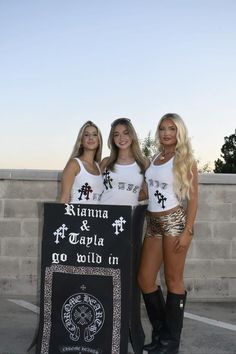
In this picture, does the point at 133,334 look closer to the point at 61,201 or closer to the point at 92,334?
the point at 92,334

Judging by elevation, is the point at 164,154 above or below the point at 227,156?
below

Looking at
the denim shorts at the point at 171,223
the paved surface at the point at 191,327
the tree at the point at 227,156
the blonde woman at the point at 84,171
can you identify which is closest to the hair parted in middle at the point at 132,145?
the blonde woman at the point at 84,171

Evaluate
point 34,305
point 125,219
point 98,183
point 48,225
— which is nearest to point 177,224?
point 125,219

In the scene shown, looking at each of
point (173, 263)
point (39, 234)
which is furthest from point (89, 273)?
point (39, 234)

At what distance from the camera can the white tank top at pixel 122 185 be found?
3.73 meters

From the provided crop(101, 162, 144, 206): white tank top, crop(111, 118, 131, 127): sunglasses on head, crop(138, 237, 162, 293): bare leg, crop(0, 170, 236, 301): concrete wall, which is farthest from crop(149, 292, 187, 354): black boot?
crop(0, 170, 236, 301): concrete wall

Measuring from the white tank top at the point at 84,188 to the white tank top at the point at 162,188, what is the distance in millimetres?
435

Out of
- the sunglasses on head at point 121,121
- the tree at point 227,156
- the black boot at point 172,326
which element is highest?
the tree at point 227,156

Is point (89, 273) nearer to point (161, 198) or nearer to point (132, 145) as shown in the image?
point (161, 198)

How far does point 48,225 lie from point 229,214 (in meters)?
3.39

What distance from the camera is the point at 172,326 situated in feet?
12.3

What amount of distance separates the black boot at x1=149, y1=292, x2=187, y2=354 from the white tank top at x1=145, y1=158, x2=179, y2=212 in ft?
2.29

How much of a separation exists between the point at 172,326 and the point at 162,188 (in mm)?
1080

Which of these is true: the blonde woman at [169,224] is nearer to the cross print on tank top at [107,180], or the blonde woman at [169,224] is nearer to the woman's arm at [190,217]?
the woman's arm at [190,217]
